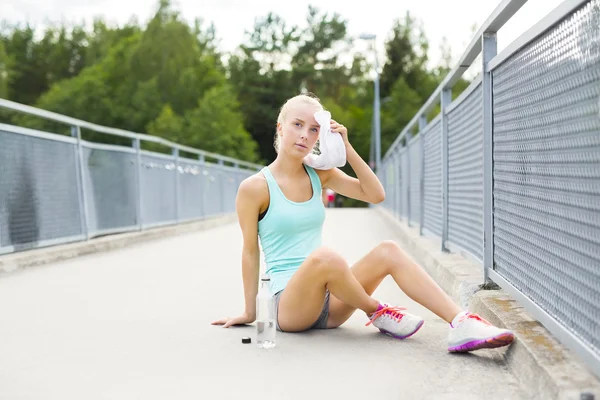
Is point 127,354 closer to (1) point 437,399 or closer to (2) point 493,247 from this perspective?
(1) point 437,399

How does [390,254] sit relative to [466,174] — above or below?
below

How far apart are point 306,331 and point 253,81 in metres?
59.9

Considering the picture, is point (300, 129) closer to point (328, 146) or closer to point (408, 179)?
point (328, 146)

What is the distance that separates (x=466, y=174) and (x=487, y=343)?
280cm

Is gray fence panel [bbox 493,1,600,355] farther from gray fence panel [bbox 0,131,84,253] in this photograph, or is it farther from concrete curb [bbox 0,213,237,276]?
gray fence panel [bbox 0,131,84,253]

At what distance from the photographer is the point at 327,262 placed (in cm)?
373

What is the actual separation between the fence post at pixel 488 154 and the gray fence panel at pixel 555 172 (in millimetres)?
197

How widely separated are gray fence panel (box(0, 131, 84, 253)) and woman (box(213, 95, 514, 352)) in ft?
14.3

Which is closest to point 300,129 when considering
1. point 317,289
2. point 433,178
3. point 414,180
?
point 317,289

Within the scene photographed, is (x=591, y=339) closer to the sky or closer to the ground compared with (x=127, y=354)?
closer to the sky

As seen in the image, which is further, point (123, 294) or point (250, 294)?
point (123, 294)

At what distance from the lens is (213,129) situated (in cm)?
5209

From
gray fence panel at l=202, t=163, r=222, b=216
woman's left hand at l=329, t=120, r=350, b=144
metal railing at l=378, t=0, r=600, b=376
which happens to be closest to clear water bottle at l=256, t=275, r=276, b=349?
woman's left hand at l=329, t=120, r=350, b=144

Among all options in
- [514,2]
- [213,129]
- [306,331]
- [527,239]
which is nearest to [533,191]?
[527,239]
